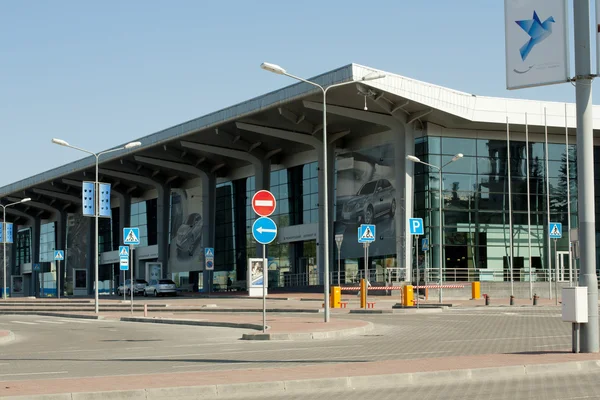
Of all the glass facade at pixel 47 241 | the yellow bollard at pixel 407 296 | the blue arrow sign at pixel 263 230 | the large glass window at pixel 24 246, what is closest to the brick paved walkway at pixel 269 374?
the blue arrow sign at pixel 263 230

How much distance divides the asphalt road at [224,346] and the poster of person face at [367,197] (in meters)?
26.9

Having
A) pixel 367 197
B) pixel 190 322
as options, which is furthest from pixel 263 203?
pixel 367 197

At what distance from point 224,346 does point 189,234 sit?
59.1 meters

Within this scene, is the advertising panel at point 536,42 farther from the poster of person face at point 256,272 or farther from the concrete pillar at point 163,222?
the concrete pillar at point 163,222

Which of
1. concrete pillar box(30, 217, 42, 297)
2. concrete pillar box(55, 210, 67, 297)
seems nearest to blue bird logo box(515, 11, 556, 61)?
concrete pillar box(55, 210, 67, 297)

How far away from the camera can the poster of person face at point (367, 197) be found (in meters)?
57.2

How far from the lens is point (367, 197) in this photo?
59031mm

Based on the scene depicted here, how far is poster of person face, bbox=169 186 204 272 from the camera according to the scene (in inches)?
3044

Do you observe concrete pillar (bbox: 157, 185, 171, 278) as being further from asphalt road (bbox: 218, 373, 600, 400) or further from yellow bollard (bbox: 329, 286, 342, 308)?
asphalt road (bbox: 218, 373, 600, 400)

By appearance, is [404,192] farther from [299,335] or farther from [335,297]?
[299,335]

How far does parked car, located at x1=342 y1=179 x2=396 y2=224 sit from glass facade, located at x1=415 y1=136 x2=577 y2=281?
1.97 meters

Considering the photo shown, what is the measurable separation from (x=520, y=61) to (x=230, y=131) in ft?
160

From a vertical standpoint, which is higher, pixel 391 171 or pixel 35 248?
pixel 391 171

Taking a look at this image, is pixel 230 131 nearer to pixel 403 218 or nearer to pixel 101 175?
pixel 403 218
